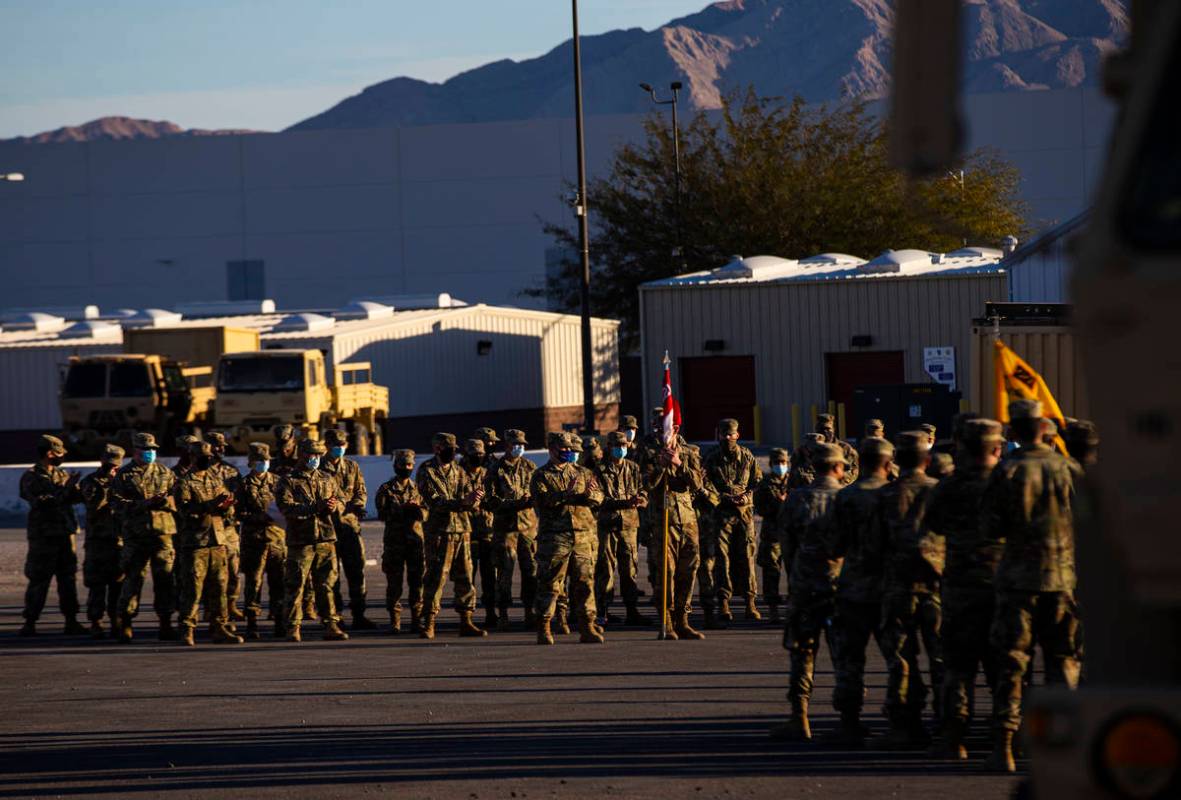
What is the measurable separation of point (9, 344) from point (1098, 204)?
49.8 metres

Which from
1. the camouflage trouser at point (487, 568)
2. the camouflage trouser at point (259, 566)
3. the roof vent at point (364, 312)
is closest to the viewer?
the camouflage trouser at point (259, 566)

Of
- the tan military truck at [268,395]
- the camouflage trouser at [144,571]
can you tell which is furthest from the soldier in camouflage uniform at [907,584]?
the tan military truck at [268,395]

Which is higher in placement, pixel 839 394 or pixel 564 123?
pixel 564 123

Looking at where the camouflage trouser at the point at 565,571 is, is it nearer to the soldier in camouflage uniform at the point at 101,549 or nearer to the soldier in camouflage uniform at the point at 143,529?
the soldier in camouflage uniform at the point at 143,529

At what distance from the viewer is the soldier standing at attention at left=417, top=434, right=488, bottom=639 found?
1673 cm

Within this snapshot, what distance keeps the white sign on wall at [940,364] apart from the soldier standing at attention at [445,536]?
1879 cm

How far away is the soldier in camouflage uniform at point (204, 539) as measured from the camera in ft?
54.2

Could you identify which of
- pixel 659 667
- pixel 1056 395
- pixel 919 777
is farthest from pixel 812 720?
pixel 1056 395

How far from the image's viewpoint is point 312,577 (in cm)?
1684

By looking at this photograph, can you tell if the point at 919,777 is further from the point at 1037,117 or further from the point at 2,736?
the point at 1037,117

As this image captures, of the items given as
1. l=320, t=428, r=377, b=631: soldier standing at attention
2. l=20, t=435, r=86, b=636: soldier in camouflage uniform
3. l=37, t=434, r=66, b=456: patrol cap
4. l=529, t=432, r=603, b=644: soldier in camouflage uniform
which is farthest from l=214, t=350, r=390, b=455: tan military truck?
l=529, t=432, r=603, b=644: soldier in camouflage uniform

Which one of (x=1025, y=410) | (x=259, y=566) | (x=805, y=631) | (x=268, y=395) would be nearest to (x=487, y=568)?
(x=259, y=566)

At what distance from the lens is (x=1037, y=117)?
70312mm

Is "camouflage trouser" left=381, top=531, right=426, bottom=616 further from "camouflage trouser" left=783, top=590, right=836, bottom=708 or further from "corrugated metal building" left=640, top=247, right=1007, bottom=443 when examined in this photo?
"corrugated metal building" left=640, top=247, right=1007, bottom=443
